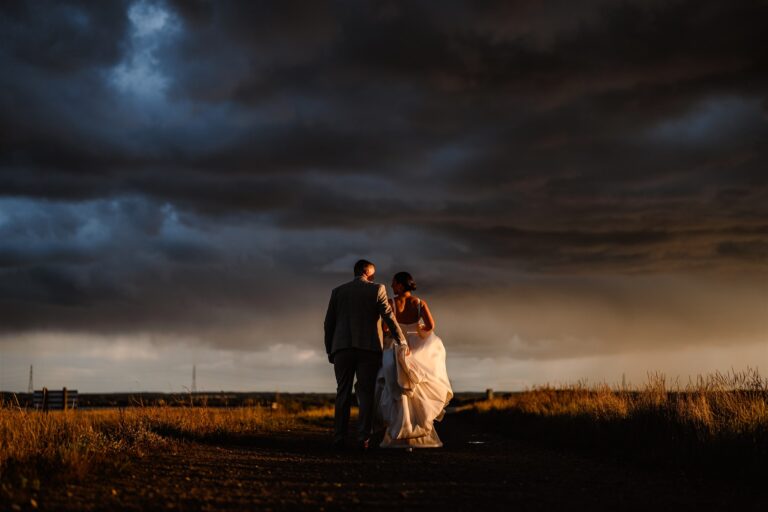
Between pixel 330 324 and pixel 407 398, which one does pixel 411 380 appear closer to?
pixel 407 398

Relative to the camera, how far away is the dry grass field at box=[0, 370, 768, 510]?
7.14m

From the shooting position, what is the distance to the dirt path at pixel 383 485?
6711 millimetres

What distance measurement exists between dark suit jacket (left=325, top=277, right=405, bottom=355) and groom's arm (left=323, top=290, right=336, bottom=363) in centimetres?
12

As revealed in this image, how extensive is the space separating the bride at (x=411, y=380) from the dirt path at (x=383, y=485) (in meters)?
1.34

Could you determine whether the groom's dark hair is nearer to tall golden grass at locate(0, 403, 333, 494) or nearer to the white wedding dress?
the white wedding dress

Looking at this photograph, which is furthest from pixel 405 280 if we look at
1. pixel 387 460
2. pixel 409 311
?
pixel 387 460

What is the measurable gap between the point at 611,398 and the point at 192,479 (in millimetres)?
10501

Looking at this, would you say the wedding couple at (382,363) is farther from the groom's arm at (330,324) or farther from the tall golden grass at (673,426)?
the tall golden grass at (673,426)

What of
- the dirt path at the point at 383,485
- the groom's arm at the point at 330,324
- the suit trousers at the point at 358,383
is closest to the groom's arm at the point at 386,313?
the suit trousers at the point at 358,383

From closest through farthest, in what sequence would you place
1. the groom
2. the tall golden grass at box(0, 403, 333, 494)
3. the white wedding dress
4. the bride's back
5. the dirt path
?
the dirt path → the tall golden grass at box(0, 403, 333, 494) → the groom → the white wedding dress → the bride's back

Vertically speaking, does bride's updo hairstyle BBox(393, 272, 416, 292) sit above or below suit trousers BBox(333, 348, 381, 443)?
above

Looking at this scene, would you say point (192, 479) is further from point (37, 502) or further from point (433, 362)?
point (433, 362)

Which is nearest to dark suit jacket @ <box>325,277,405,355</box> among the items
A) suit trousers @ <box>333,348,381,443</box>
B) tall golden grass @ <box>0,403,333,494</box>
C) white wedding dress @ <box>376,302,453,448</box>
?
suit trousers @ <box>333,348,381,443</box>

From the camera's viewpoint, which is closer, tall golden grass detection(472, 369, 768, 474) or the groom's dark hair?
tall golden grass detection(472, 369, 768, 474)
